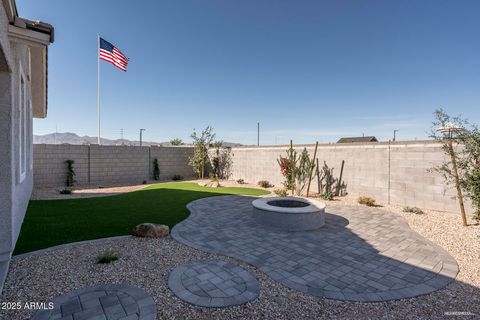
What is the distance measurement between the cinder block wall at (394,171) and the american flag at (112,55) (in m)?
13.2

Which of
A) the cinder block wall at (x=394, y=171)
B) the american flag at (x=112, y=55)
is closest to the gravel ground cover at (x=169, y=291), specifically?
the cinder block wall at (x=394, y=171)

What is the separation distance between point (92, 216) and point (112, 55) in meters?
12.5

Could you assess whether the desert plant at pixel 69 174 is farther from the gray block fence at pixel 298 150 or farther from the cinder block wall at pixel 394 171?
the cinder block wall at pixel 394 171

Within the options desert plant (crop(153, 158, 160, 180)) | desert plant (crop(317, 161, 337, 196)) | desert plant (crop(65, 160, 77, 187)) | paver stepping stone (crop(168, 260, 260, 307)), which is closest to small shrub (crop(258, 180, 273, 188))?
desert plant (crop(317, 161, 337, 196))

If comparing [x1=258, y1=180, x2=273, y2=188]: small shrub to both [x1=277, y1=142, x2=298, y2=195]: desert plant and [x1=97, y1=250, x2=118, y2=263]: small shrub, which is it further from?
[x1=97, y1=250, x2=118, y2=263]: small shrub

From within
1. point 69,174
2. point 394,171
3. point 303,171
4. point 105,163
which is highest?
point 105,163

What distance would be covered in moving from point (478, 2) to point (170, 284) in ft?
39.2

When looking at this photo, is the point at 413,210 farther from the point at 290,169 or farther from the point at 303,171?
the point at 290,169

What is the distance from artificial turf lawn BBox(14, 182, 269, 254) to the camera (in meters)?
5.27

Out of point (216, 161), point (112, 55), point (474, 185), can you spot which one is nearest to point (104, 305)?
point (474, 185)

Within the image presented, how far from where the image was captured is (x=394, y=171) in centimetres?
950

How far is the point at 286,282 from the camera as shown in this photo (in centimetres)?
357

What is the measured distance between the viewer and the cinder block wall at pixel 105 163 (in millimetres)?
12688

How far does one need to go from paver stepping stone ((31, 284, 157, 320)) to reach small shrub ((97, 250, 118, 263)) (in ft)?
2.72
